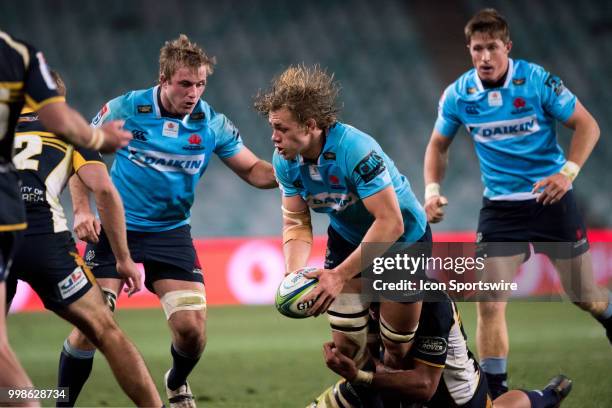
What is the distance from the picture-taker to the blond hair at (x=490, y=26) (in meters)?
6.01

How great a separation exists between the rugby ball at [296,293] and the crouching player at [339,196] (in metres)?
0.05

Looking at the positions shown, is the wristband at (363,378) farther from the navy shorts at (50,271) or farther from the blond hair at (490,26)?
the blond hair at (490,26)

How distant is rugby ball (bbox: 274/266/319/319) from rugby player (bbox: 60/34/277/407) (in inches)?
37.1

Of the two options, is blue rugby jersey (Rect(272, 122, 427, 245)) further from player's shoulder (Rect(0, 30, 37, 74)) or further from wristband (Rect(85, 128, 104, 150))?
player's shoulder (Rect(0, 30, 37, 74))

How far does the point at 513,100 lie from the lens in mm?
6156

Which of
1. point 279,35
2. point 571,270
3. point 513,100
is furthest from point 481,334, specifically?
point 279,35

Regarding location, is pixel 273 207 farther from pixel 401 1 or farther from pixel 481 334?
pixel 481 334

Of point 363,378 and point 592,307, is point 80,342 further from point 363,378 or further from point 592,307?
point 592,307

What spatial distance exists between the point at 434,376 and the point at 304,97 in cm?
158

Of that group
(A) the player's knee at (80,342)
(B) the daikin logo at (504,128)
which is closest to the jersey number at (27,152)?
(A) the player's knee at (80,342)

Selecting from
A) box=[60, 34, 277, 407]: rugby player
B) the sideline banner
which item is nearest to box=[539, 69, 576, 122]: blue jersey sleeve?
box=[60, 34, 277, 407]: rugby player

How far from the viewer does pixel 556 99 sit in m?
6.06

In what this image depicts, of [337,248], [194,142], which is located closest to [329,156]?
[337,248]

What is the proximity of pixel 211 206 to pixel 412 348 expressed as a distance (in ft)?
35.5
